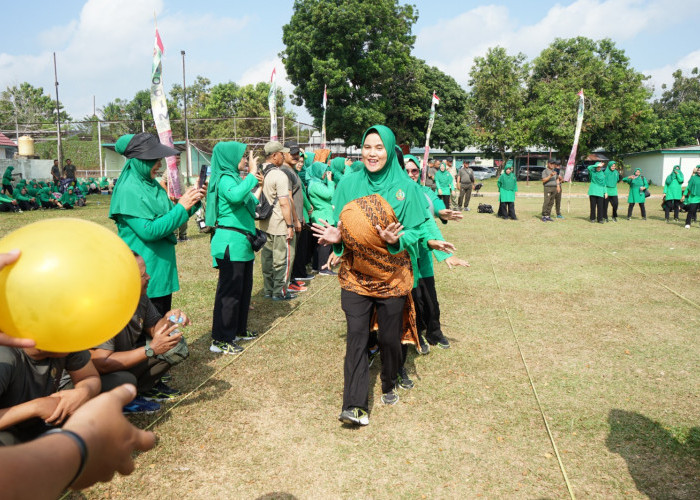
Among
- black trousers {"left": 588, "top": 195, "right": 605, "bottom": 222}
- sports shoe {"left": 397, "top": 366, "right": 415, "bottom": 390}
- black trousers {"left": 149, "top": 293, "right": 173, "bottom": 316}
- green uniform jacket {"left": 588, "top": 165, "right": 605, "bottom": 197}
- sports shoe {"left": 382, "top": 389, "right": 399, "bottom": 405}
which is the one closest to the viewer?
sports shoe {"left": 382, "top": 389, "right": 399, "bottom": 405}

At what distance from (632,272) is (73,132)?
1526 inches

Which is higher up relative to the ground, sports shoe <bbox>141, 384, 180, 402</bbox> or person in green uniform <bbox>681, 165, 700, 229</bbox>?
person in green uniform <bbox>681, 165, 700, 229</bbox>

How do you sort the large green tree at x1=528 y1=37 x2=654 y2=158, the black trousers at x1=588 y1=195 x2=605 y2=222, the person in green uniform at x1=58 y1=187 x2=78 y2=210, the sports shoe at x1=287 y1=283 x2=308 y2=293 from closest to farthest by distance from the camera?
the sports shoe at x1=287 y1=283 x2=308 y2=293, the black trousers at x1=588 y1=195 x2=605 y2=222, the person in green uniform at x1=58 y1=187 x2=78 y2=210, the large green tree at x1=528 y1=37 x2=654 y2=158

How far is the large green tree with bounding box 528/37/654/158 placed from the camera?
3831cm

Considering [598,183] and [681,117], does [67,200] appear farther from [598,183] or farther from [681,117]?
[681,117]

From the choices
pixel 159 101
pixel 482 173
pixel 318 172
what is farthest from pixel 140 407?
pixel 482 173

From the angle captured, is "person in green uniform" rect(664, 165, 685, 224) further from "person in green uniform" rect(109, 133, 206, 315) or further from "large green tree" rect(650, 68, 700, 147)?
"large green tree" rect(650, 68, 700, 147)

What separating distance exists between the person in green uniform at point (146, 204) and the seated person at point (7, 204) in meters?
15.0

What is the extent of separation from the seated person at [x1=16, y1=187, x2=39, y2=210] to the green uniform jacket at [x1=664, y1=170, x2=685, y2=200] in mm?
20900

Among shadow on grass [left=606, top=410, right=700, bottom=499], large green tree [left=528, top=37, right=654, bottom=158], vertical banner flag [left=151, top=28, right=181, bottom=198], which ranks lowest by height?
shadow on grass [left=606, top=410, right=700, bottom=499]

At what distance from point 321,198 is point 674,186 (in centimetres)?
1312


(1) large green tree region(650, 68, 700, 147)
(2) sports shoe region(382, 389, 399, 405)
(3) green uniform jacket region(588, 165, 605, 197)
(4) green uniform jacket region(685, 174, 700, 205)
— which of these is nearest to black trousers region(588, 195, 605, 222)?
(3) green uniform jacket region(588, 165, 605, 197)

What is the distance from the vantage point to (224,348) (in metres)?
5.04

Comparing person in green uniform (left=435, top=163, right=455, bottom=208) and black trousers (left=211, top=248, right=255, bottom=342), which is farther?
person in green uniform (left=435, top=163, right=455, bottom=208)
